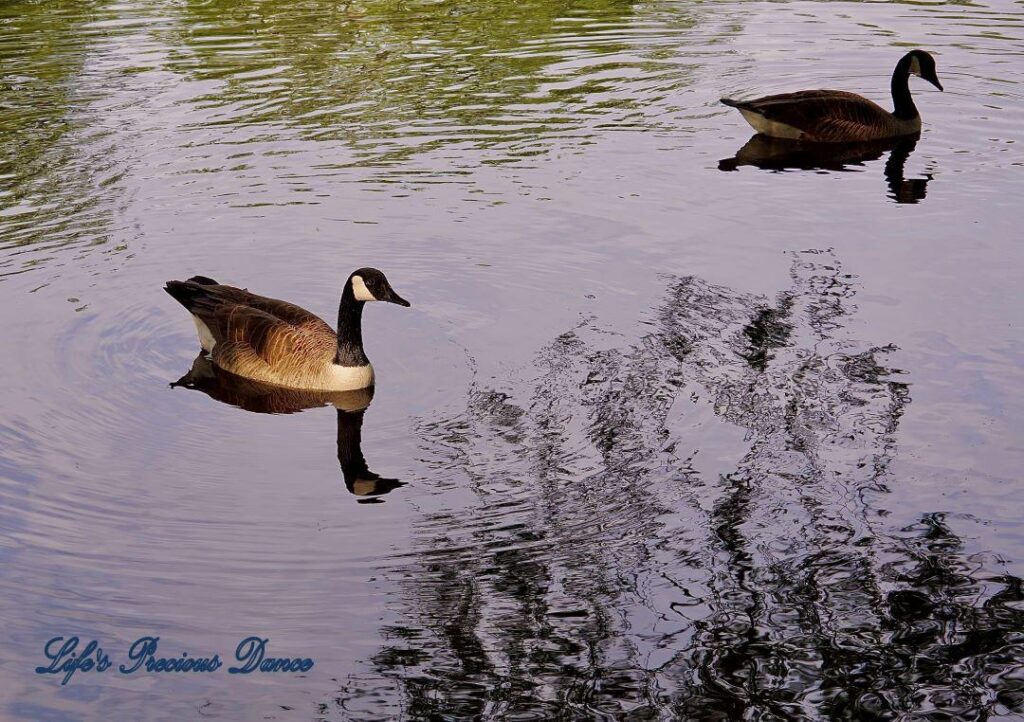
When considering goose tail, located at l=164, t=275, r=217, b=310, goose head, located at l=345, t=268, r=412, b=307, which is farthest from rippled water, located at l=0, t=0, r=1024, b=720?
goose head, located at l=345, t=268, r=412, b=307

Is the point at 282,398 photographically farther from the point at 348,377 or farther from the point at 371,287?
the point at 371,287

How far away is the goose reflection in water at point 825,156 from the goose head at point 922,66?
4.36ft

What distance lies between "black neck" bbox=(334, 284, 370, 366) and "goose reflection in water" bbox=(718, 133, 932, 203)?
7005mm

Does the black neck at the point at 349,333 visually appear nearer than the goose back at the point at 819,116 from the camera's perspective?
Yes

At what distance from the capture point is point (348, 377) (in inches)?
428

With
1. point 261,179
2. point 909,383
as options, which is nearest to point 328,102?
point 261,179

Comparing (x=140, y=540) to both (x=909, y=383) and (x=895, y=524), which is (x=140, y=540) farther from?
(x=909, y=383)

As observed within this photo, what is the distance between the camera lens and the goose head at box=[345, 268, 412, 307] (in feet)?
35.3

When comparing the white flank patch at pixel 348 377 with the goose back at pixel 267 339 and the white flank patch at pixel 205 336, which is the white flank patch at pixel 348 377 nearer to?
the goose back at pixel 267 339

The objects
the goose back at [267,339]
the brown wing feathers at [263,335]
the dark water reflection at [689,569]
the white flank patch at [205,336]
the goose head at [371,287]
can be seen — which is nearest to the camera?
the dark water reflection at [689,569]

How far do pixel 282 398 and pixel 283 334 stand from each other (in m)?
0.56

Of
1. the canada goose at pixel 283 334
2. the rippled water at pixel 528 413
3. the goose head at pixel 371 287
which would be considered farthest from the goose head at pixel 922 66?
the canada goose at pixel 283 334

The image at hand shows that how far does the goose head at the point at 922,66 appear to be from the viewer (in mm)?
18531

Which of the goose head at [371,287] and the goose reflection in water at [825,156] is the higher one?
the goose head at [371,287]
